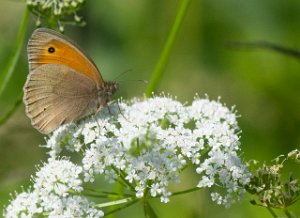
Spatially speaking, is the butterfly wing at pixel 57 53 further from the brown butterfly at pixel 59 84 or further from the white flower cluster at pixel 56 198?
the white flower cluster at pixel 56 198

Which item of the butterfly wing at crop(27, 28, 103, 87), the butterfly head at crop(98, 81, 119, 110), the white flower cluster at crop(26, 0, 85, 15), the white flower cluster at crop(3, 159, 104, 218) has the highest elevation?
the white flower cluster at crop(26, 0, 85, 15)

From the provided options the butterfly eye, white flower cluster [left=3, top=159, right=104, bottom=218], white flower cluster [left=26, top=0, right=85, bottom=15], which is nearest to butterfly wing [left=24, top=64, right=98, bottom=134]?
the butterfly eye

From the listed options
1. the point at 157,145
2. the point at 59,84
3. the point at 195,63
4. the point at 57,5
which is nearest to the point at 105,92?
the point at 59,84

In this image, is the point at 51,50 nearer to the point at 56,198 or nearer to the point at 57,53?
the point at 57,53

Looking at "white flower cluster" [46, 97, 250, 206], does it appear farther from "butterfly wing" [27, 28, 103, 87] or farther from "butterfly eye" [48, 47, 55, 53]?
"butterfly eye" [48, 47, 55, 53]

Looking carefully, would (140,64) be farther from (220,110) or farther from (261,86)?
(220,110)

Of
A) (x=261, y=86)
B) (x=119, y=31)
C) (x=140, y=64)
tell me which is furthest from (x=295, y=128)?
(x=119, y=31)
